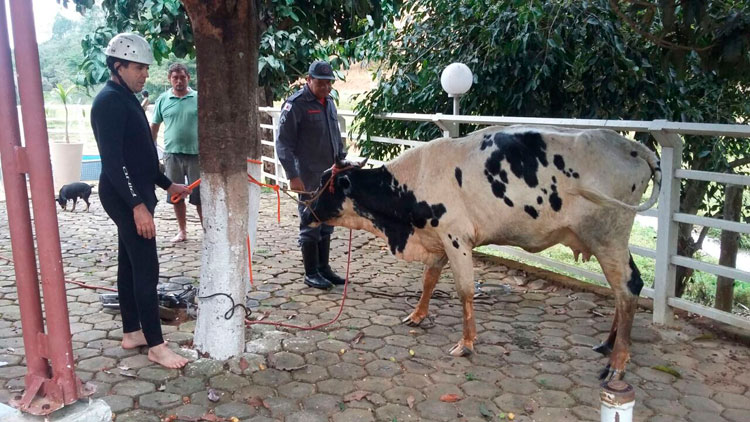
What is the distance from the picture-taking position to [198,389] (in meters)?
3.74

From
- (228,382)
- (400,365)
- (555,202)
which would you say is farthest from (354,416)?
(555,202)

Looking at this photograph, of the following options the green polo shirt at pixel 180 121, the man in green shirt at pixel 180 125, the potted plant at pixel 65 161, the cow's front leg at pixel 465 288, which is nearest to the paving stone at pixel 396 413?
the cow's front leg at pixel 465 288

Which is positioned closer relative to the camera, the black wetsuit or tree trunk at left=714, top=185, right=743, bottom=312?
the black wetsuit

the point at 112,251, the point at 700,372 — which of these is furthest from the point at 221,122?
the point at 112,251

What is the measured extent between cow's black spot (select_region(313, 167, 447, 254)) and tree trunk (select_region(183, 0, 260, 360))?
0.93 m

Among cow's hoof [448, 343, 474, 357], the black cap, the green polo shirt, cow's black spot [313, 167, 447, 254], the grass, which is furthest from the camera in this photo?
the grass

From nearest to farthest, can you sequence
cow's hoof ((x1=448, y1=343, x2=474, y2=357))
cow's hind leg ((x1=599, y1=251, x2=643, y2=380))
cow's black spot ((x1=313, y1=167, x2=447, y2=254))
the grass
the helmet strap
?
the helmet strap < cow's hind leg ((x1=599, y1=251, x2=643, y2=380)) < cow's hoof ((x1=448, y1=343, x2=474, y2=357)) < cow's black spot ((x1=313, y1=167, x2=447, y2=254)) < the grass

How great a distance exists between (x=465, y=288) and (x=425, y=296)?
574 millimetres

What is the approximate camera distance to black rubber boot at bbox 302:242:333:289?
571cm

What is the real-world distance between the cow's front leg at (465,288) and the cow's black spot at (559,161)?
0.80m

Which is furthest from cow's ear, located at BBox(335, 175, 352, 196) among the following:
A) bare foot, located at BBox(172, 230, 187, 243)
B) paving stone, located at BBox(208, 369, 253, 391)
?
bare foot, located at BBox(172, 230, 187, 243)

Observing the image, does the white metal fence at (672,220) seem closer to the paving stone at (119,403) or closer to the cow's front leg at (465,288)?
the cow's front leg at (465,288)

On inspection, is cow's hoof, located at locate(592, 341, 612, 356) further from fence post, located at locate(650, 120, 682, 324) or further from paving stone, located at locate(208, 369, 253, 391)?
paving stone, located at locate(208, 369, 253, 391)

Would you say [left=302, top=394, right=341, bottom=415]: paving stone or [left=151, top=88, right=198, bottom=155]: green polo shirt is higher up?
[left=151, top=88, right=198, bottom=155]: green polo shirt
